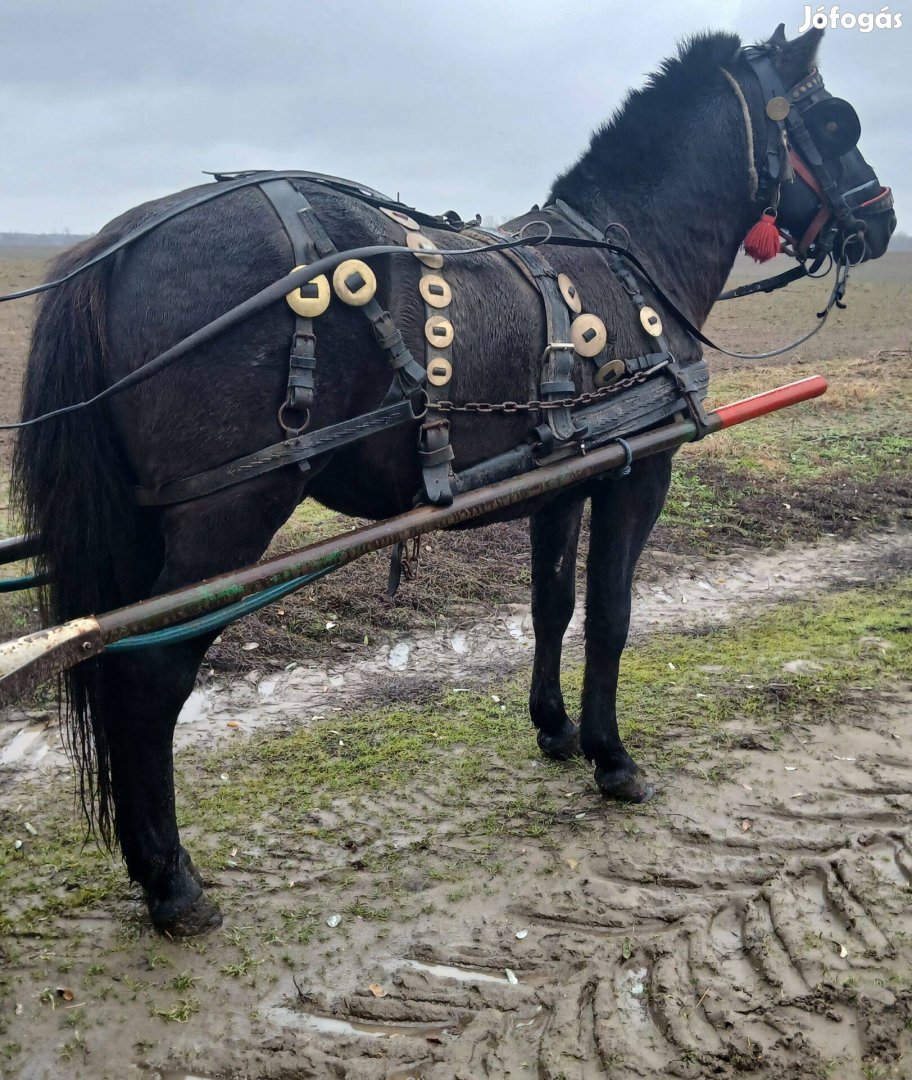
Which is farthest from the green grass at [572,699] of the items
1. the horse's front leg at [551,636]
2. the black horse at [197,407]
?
the black horse at [197,407]

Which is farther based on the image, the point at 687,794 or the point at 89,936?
the point at 687,794

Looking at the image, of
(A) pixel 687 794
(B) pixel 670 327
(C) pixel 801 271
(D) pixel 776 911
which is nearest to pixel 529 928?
(D) pixel 776 911

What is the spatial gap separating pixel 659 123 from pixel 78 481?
2482mm

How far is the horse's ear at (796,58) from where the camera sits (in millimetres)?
3191

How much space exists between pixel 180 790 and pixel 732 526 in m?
4.60

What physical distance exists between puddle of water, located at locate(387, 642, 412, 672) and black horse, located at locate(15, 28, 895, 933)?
177 cm

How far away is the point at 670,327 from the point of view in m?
3.19

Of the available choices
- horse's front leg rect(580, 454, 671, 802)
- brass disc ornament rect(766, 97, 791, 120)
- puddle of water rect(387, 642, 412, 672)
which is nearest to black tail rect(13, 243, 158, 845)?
horse's front leg rect(580, 454, 671, 802)

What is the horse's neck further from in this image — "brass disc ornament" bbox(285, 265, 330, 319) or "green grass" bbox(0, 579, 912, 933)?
"green grass" bbox(0, 579, 912, 933)

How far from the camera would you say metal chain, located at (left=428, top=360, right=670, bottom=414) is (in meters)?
2.53

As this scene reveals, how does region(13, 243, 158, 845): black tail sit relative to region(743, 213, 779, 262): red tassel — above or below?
below

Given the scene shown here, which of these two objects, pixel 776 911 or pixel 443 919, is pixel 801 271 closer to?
pixel 776 911

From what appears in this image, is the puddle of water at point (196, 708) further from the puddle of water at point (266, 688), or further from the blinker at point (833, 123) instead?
the blinker at point (833, 123)

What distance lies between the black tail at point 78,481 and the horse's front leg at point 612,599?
67.1 inches
